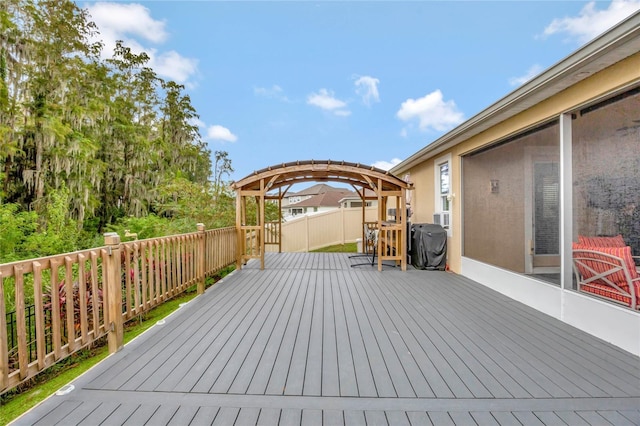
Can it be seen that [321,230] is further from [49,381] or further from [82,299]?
[82,299]

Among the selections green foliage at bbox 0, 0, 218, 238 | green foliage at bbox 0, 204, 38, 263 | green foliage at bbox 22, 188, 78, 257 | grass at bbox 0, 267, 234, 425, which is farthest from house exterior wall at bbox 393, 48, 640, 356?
green foliage at bbox 0, 204, 38, 263

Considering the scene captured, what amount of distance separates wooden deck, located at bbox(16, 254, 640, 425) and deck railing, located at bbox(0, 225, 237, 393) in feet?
0.90

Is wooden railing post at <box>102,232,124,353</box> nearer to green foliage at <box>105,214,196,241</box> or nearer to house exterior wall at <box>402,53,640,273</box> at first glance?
green foliage at <box>105,214,196,241</box>

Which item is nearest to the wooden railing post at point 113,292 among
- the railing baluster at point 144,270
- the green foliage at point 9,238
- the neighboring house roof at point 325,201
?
the railing baluster at point 144,270

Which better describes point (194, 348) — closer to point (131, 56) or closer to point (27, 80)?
point (27, 80)

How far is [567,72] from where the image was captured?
9.71 feet

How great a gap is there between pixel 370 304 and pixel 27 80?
12147 mm

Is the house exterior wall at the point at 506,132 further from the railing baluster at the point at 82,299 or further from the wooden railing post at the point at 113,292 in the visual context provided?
the railing baluster at the point at 82,299

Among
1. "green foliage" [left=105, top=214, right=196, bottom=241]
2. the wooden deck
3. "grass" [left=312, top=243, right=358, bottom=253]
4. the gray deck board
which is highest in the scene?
"green foliage" [left=105, top=214, right=196, bottom=241]

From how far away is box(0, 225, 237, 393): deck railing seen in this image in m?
1.88

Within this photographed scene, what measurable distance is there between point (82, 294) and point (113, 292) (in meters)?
0.35

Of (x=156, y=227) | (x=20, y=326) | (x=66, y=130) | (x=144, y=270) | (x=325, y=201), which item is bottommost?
(x=20, y=326)

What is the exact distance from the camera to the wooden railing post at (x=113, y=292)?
2.65 m

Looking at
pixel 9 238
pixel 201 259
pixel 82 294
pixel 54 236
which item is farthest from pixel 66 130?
pixel 82 294
